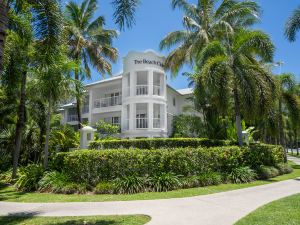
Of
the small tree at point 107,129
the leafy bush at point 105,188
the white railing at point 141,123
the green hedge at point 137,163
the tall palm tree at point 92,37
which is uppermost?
the tall palm tree at point 92,37

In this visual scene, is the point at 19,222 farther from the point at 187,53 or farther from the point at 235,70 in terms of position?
the point at 187,53

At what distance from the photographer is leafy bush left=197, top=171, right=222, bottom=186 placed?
1245 cm

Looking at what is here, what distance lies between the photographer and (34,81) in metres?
15.8

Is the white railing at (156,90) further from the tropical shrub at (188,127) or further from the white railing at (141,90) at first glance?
the tropical shrub at (188,127)

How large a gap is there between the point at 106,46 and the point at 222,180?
56.7 ft

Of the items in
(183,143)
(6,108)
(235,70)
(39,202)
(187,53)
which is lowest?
(39,202)

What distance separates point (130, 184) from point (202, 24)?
1700 cm

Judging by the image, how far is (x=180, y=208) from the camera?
8148 millimetres

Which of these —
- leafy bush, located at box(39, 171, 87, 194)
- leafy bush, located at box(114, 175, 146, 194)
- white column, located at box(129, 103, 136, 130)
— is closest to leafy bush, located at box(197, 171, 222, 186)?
leafy bush, located at box(114, 175, 146, 194)

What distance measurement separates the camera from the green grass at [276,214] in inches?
254

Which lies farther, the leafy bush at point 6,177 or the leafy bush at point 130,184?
the leafy bush at point 6,177

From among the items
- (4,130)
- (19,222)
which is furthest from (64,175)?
(4,130)

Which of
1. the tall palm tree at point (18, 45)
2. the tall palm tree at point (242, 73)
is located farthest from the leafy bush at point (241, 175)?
the tall palm tree at point (18, 45)

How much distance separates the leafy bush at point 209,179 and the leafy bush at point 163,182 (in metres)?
1.23
